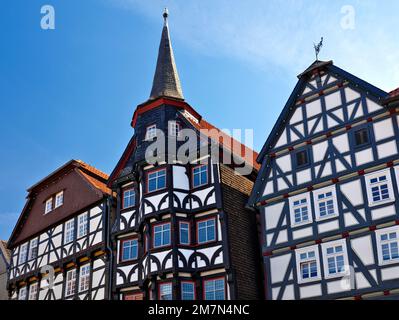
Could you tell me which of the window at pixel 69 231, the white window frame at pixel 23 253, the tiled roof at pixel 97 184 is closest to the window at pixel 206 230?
the tiled roof at pixel 97 184

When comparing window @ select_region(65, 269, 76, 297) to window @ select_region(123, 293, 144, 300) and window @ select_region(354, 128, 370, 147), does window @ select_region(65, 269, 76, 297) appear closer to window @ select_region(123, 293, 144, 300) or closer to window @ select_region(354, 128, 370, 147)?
window @ select_region(123, 293, 144, 300)

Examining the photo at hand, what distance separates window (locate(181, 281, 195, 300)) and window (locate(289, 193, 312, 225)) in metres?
5.25

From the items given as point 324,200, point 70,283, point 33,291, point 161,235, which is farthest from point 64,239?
point 324,200

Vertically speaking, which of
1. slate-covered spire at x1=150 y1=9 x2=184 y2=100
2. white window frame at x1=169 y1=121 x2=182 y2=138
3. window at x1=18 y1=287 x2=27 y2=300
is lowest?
window at x1=18 y1=287 x2=27 y2=300

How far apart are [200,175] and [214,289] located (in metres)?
5.37

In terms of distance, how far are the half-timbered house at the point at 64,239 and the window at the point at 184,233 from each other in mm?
4749

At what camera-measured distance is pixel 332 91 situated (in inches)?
935

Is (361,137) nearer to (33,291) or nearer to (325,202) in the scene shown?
(325,202)

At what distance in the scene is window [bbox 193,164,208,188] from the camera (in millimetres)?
25906

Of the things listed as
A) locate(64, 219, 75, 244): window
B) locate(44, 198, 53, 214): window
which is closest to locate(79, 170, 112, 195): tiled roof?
locate(64, 219, 75, 244): window

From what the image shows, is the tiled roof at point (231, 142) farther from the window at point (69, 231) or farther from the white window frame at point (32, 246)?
the white window frame at point (32, 246)

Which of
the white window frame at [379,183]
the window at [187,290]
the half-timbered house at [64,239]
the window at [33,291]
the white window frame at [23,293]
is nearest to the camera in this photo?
the white window frame at [379,183]

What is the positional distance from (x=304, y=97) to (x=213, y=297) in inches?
376

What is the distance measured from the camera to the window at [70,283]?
29.7 metres
